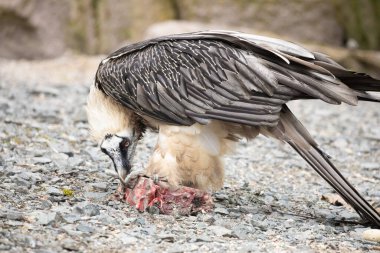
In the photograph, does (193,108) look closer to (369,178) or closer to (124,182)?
(124,182)

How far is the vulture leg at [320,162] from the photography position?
5.30 metres

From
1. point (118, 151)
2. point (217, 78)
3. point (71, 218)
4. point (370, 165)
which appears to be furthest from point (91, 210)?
point (370, 165)

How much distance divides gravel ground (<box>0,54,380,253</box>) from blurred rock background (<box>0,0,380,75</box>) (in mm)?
4434

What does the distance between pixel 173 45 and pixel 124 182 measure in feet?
3.91

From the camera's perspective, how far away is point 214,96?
5.56 meters

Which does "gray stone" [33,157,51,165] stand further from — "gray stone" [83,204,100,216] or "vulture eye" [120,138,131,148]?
"gray stone" [83,204,100,216]

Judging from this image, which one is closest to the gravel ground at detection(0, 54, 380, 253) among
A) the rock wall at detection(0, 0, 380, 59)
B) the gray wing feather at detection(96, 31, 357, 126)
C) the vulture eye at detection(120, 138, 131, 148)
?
the vulture eye at detection(120, 138, 131, 148)

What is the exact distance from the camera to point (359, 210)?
532cm

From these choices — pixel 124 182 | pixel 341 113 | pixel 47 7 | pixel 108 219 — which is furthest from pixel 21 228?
pixel 47 7

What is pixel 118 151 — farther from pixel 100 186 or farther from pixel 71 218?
pixel 71 218

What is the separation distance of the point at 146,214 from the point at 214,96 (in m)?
1.06

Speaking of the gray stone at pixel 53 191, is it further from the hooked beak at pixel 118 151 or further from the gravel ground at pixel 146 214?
the hooked beak at pixel 118 151

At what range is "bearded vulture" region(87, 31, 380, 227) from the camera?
213 inches

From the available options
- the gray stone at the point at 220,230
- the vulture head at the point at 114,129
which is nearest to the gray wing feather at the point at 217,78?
the vulture head at the point at 114,129
